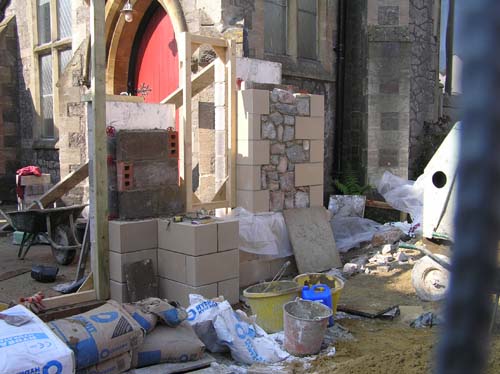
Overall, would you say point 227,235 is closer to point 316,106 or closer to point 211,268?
point 211,268

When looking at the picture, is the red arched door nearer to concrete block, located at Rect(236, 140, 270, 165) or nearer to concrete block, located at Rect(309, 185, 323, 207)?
concrete block, located at Rect(236, 140, 270, 165)

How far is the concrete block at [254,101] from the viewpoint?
5.95m

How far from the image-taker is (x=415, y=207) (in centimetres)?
814

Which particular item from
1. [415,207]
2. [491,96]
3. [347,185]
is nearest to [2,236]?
[347,185]

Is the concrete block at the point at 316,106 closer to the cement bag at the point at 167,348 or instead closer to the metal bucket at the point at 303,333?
the metal bucket at the point at 303,333

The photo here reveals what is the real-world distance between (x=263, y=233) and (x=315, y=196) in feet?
3.51

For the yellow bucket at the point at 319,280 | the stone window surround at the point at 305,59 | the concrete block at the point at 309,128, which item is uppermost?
the stone window surround at the point at 305,59

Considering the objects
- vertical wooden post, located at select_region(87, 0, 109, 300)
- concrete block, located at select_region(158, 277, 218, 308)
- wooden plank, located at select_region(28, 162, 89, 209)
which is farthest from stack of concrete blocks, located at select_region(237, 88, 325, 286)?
wooden plank, located at select_region(28, 162, 89, 209)

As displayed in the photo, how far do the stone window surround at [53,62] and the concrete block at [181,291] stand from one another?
8.08 m

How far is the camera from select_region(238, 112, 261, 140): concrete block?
595 centimetres

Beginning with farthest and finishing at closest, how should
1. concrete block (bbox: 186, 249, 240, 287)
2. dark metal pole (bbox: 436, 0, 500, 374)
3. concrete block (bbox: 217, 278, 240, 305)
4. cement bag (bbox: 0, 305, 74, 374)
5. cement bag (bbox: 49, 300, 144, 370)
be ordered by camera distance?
1. concrete block (bbox: 217, 278, 240, 305)
2. concrete block (bbox: 186, 249, 240, 287)
3. cement bag (bbox: 49, 300, 144, 370)
4. cement bag (bbox: 0, 305, 74, 374)
5. dark metal pole (bbox: 436, 0, 500, 374)

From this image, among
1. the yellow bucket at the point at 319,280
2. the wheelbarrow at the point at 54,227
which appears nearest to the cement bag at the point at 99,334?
the yellow bucket at the point at 319,280

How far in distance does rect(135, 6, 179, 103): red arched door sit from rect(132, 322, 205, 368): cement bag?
5.72m

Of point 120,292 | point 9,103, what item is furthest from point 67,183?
point 9,103
